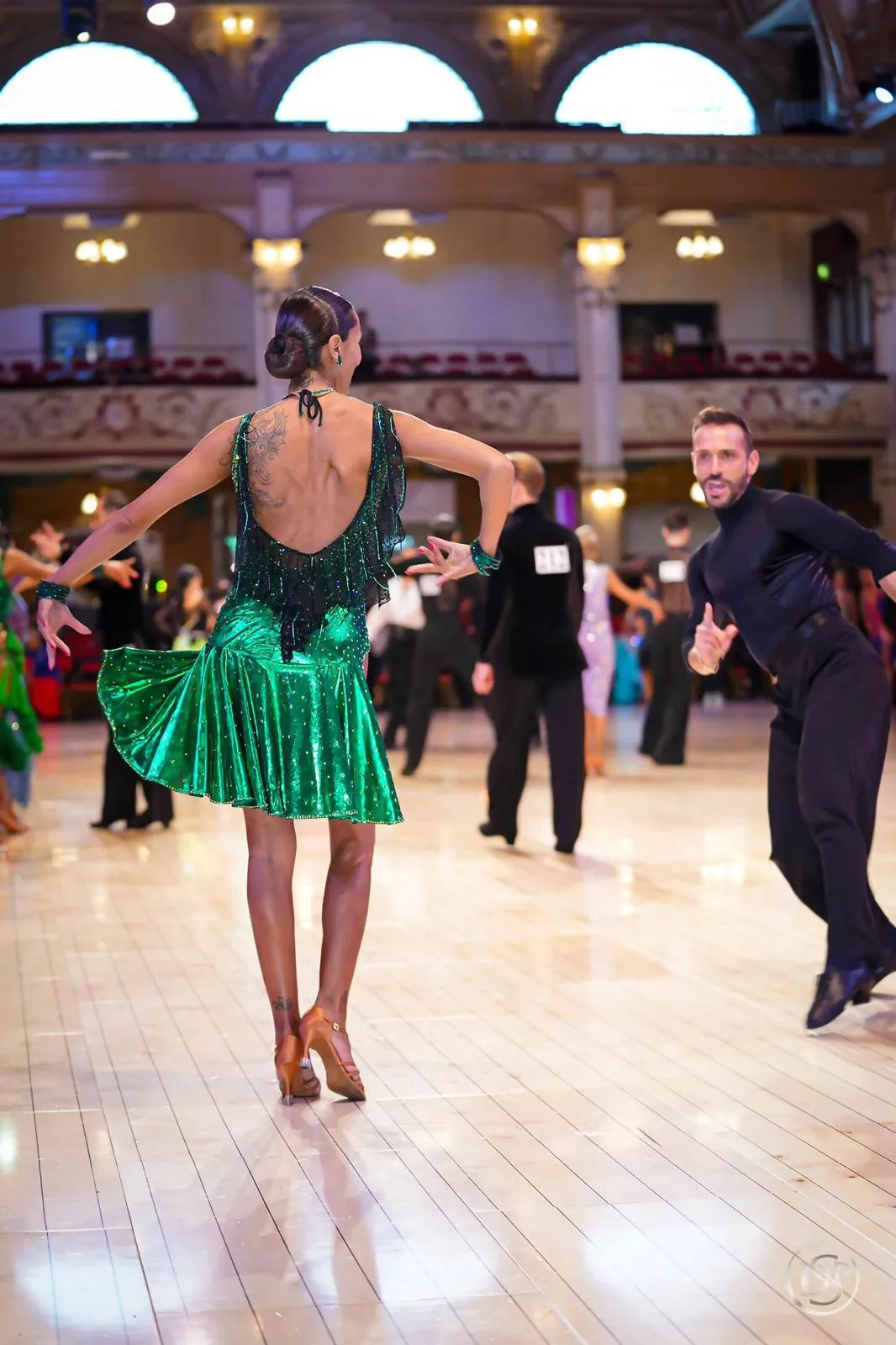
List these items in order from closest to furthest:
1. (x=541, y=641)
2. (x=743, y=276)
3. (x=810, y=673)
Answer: (x=810, y=673) → (x=541, y=641) → (x=743, y=276)

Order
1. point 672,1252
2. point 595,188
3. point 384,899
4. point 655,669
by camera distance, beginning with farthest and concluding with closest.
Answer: point 595,188
point 655,669
point 384,899
point 672,1252

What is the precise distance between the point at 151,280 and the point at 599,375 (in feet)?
24.2

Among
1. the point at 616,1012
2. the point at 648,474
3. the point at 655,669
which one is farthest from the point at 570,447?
the point at 616,1012

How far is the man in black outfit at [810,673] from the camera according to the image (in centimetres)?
424

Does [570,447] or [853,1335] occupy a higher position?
[570,447]

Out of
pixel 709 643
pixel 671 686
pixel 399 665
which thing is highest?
pixel 709 643

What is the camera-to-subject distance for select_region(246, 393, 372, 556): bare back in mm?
3557

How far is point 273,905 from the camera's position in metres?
3.67

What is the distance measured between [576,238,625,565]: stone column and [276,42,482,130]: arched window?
3722 mm

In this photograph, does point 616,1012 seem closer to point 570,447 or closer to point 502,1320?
point 502,1320

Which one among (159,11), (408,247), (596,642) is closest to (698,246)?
(408,247)

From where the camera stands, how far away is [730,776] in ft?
35.8

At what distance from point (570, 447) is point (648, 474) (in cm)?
241

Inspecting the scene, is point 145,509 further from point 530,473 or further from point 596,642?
point 596,642
